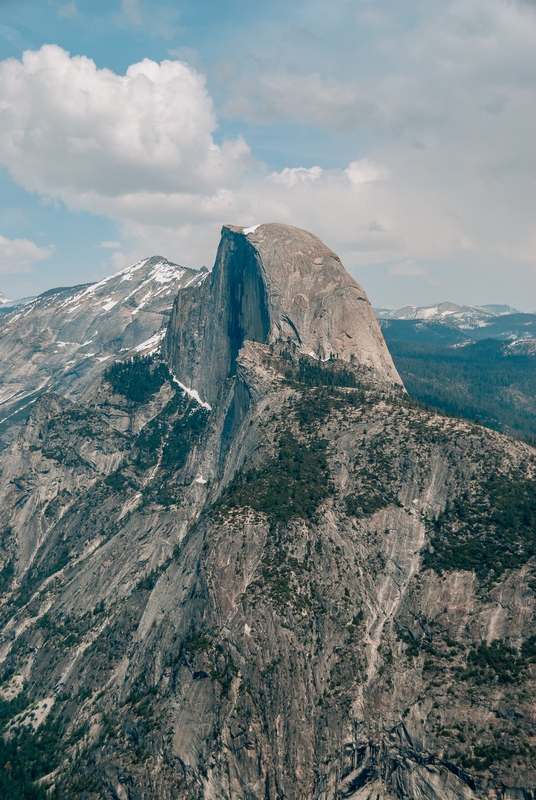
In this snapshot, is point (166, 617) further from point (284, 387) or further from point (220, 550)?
point (284, 387)

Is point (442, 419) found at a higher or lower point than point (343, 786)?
higher

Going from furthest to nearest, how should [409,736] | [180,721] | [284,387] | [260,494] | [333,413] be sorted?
[284,387] → [333,413] → [260,494] → [180,721] → [409,736]

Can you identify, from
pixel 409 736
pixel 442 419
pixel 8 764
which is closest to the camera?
pixel 409 736

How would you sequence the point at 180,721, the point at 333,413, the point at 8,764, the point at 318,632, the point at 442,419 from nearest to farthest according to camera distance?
the point at 180,721 → the point at 318,632 → the point at 8,764 → the point at 442,419 → the point at 333,413

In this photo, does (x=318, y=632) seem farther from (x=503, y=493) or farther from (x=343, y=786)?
(x=503, y=493)

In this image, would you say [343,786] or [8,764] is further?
[8,764]

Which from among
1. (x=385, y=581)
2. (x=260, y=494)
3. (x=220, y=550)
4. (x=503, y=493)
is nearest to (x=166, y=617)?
(x=220, y=550)

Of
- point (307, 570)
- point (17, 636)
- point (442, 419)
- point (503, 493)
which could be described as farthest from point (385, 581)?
point (17, 636)

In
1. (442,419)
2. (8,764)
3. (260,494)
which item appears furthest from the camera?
(442,419)

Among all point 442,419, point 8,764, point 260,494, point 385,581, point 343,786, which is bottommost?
point 8,764
